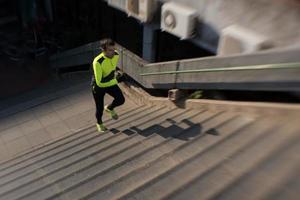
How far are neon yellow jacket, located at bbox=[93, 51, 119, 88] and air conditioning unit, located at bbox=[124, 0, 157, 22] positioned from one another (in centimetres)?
286

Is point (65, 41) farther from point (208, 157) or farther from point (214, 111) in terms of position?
point (208, 157)

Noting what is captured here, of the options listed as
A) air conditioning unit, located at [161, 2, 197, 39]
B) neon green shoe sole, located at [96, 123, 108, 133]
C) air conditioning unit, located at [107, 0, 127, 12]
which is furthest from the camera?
air conditioning unit, located at [107, 0, 127, 12]

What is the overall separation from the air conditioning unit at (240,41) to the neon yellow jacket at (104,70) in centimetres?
192

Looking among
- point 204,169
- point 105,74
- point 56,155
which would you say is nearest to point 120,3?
point 105,74

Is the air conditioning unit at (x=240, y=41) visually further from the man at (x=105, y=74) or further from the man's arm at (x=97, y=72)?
the man's arm at (x=97, y=72)

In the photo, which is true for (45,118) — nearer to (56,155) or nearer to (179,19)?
(56,155)

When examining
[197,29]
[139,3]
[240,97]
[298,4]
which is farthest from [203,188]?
[139,3]

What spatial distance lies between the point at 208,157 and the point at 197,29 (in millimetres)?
3853

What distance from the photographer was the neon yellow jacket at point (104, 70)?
214 inches

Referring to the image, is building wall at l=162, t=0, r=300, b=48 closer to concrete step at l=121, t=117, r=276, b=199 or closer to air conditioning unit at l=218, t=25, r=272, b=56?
air conditioning unit at l=218, t=25, r=272, b=56

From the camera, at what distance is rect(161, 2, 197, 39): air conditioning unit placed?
6.88 m

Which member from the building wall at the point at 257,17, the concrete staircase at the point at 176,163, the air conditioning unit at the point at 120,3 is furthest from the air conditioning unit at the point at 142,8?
the concrete staircase at the point at 176,163

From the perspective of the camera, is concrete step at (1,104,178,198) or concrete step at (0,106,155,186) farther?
concrete step at (0,106,155,186)

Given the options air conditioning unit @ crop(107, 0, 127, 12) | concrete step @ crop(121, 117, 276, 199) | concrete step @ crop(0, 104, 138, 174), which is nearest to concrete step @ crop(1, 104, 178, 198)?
concrete step @ crop(0, 104, 138, 174)
